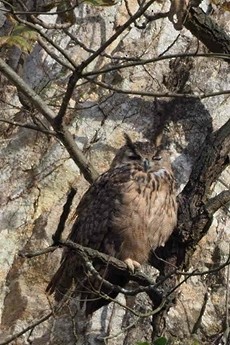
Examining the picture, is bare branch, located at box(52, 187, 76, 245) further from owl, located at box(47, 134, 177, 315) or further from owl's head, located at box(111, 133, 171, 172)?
owl's head, located at box(111, 133, 171, 172)

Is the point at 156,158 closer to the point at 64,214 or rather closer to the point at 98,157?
the point at 98,157

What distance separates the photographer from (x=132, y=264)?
537 centimetres

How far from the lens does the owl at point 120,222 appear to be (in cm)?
548

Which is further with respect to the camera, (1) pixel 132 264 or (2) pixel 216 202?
(2) pixel 216 202

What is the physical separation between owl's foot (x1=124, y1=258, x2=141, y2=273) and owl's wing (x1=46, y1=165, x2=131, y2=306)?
0.13m

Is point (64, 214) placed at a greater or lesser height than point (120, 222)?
lesser

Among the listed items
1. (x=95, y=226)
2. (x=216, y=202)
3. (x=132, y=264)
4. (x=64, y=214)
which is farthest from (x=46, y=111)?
(x=64, y=214)

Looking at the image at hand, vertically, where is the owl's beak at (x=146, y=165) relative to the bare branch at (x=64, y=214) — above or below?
above

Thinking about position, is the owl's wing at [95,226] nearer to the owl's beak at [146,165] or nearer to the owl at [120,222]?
the owl at [120,222]

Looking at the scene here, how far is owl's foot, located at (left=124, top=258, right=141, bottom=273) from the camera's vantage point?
17.2 ft

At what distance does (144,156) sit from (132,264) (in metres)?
0.85

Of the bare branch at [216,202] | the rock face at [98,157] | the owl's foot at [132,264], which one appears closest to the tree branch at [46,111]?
the rock face at [98,157]

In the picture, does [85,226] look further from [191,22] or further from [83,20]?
[83,20]

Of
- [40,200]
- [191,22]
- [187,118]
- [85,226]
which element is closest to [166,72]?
[187,118]
